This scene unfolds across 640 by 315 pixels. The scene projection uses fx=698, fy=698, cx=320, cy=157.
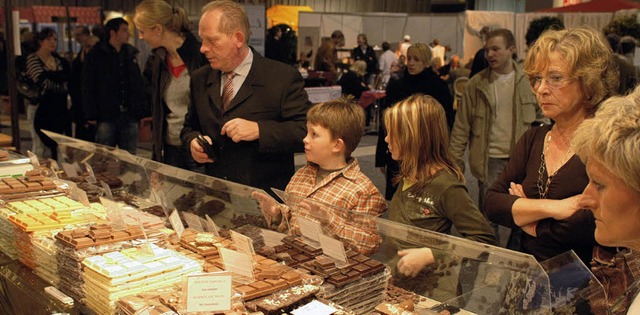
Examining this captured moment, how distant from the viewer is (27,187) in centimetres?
292

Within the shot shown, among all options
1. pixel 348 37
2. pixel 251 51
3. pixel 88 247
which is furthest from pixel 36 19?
pixel 88 247

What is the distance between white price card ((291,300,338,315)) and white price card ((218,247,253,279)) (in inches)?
8.6

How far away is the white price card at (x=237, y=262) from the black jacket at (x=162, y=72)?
2016 mm

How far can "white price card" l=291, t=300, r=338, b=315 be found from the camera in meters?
1.84

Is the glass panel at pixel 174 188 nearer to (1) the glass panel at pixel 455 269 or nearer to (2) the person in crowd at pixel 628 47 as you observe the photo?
(1) the glass panel at pixel 455 269

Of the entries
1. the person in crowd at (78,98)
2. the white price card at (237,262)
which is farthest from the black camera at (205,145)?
the person in crowd at (78,98)

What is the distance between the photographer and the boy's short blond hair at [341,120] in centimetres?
287

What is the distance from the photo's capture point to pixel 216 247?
228 centimetres

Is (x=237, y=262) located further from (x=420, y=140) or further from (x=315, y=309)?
(x=420, y=140)

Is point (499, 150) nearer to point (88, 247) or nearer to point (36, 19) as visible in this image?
point (88, 247)

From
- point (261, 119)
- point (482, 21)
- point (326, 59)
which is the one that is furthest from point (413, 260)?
point (482, 21)

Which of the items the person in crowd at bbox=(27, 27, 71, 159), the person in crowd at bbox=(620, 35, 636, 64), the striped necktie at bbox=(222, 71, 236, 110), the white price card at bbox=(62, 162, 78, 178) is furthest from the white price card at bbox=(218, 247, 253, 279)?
the person in crowd at bbox=(27, 27, 71, 159)

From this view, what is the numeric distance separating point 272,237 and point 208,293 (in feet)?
1.93

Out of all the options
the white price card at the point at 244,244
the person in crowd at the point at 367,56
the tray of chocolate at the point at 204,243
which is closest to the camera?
the white price card at the point at 244,244
